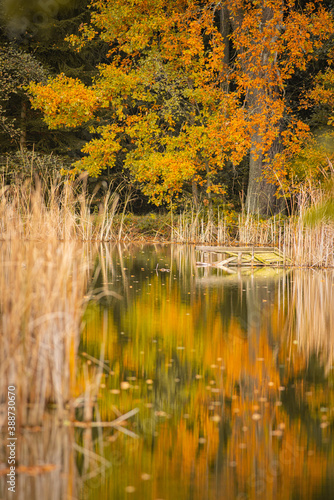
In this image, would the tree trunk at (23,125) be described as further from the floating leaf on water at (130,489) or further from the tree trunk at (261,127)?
the floating leaf on water at (130,489)

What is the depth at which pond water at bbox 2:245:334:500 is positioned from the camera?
2479 mm

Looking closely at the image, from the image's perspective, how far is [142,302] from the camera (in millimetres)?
6832

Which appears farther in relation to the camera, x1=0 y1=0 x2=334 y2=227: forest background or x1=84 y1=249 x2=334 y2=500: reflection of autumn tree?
x1=0 y1=0 x2=334 y2=227: forest background

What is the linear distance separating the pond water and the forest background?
25.8ft

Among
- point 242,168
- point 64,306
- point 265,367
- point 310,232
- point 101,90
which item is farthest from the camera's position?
point 242,168

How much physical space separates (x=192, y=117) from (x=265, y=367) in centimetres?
1309

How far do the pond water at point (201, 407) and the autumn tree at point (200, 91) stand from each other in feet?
26.9

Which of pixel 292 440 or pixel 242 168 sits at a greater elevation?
pixel 242 168

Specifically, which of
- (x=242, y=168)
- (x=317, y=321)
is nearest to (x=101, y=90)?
(x=242, y=168)

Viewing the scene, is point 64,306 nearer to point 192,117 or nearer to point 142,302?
point 142,302

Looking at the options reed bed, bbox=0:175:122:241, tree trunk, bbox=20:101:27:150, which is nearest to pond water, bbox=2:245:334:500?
reed bed, bbox=0:175:122:241

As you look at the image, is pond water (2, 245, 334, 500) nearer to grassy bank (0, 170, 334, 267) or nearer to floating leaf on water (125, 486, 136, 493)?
floating leaf on water (125, 486, 136, 493)

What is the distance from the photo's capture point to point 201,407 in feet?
11.0

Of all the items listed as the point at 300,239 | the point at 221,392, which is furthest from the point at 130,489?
the point at 300,239
